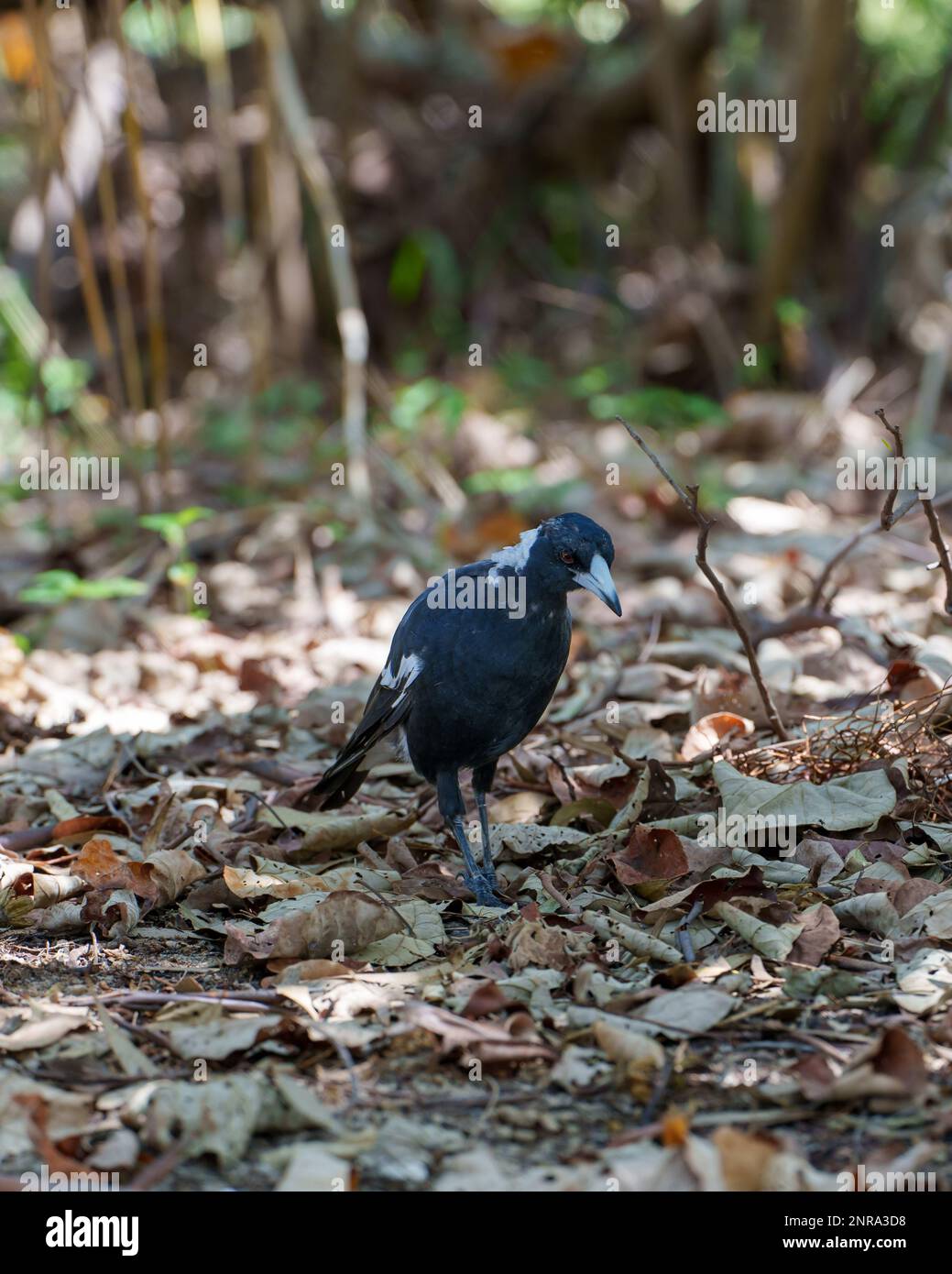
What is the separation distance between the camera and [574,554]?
11.4 ft

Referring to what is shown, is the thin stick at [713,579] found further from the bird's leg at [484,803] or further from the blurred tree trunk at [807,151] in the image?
the blurred tree trunk at [807,151]

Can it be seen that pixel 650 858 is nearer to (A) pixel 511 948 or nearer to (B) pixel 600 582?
(A) pixel 511 948

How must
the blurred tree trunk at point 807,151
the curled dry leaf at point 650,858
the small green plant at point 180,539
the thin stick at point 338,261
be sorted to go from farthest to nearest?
the blurred tree trunk at point 807,151 → the thin stick at point 338,261 → the small green plant at point 180,539 → the curled dry leaf at point 650,858

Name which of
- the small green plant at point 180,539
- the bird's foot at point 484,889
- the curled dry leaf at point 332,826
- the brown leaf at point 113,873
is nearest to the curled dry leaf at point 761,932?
the bird's foot at point 484,889

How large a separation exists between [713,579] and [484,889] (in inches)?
37.8

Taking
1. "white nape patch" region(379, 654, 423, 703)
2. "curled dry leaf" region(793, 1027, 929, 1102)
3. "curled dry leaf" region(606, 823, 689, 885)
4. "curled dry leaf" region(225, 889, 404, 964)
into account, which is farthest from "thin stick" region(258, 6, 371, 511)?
"curled dry leaf" region(793, 1027, 929, 1102)

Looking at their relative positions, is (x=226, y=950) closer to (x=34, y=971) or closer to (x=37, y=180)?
(x=34, y=971)

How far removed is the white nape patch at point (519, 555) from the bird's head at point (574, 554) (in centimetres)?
4

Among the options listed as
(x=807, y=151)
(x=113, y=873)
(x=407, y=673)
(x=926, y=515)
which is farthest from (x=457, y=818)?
(x=807, y=151)

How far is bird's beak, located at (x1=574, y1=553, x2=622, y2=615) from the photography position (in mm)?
3367

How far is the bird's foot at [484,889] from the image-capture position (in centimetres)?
335

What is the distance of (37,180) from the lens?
608 cm

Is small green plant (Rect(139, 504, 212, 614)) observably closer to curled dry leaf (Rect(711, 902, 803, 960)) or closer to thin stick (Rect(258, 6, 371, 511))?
thin stick (Rect(258, 6, 371, 511))

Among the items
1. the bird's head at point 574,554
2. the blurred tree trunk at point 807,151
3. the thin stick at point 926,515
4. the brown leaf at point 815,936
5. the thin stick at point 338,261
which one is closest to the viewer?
the brown leaf at point 815,936
